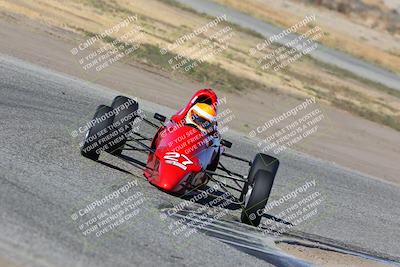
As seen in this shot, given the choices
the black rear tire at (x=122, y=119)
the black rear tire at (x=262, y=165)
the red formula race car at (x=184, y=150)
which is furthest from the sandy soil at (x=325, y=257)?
the black rear tire at (x=122, y=119)

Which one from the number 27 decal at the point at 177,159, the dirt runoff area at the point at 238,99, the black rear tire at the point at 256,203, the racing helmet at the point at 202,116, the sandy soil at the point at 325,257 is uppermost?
the racing helmet at the point at 202,116

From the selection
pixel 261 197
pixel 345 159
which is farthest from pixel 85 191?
pixel 345 159

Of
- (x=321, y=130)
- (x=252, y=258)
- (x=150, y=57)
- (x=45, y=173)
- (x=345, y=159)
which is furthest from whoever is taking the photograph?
(x=150, y=57)

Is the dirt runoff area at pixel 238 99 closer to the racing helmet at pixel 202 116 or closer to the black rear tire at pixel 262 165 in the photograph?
the black rear tire at pixel 262 165

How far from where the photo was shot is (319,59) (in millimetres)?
42250

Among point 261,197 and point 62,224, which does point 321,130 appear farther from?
point 62,224

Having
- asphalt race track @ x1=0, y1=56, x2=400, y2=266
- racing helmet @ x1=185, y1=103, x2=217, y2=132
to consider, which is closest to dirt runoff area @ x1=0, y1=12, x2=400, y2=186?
asphalt race track @ x1=0, y1=56, x2=400, y2=266

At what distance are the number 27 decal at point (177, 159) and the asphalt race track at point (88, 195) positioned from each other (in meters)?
0.47

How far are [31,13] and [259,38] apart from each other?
1599cm

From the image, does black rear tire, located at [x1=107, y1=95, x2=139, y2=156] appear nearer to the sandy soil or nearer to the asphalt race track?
the asphalt race track

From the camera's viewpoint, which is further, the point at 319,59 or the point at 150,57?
the point at 319,59

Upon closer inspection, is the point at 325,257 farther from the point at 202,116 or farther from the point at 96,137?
the point at 96,137

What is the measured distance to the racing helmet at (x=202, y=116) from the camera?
1280cm

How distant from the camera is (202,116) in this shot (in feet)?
42.0
